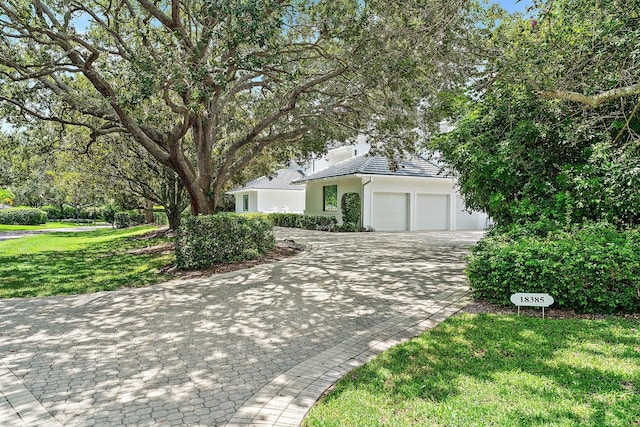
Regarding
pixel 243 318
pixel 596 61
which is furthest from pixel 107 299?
pixel 596 61

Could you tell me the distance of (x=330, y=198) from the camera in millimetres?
25000

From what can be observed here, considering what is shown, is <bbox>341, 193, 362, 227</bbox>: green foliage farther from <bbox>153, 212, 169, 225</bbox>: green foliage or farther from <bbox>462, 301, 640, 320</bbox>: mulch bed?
<bbox>153, 212, 169, 225</bbox>: green foliage

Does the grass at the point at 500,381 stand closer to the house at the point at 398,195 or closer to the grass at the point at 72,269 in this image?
the grass at the point at 72,269

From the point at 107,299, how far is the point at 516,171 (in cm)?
857

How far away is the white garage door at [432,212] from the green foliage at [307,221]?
5.06 meters

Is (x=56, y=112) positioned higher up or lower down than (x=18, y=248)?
higher up

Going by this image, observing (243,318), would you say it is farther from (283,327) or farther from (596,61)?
(596,61)

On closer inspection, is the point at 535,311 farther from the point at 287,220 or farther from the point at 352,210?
the point at 287,220

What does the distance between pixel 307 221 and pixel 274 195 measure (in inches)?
402

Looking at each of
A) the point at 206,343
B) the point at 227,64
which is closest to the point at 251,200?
the point at 227,64

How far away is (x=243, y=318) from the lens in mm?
6133

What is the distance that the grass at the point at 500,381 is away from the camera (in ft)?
10.4

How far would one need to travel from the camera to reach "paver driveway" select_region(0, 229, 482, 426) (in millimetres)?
3502

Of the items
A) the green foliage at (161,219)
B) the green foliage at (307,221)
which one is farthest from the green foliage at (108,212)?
the green foliage at (307,221)
